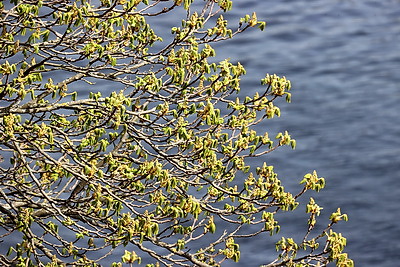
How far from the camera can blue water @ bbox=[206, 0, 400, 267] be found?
27297 mm

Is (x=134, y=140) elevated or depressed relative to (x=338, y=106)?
depressed

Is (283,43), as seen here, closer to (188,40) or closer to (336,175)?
(336,175)

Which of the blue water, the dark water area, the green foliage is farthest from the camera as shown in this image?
the blue water

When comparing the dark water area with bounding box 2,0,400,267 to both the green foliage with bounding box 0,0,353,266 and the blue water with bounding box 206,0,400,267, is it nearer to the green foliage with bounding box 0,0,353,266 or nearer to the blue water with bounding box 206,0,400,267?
the blue water with bounding box 206,0,400,267

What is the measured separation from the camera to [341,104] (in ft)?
107

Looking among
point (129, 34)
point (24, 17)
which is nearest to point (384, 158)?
point (129, 34)

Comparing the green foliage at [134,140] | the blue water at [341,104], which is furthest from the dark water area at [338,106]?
the green foliage at [134,140]

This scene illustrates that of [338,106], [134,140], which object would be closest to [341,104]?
[338,106]

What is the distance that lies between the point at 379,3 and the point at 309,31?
3884mm

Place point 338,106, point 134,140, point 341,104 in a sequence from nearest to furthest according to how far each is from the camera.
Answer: point 134,140
point 338,106
point 341,104

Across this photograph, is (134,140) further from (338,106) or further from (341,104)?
(341,104)

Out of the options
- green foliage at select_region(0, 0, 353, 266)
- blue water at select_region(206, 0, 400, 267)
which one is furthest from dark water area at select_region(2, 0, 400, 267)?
green foliage at select_region(0, 0, 353, 266)

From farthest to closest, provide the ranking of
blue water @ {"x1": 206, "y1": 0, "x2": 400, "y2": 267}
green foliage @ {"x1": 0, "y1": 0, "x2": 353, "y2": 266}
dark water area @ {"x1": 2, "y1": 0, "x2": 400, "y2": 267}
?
blue water @ {"x1": 206, "y1": 0, "x2": 400, "y2": 267}
dark water area @ {"x1": 2, "y1": 0, "x2": 400, "y2": 267}
green foliage @ {"x1": 0, "y1": 0, "x2": 353, "y2": 266}

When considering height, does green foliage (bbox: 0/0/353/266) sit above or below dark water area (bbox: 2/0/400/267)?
below
